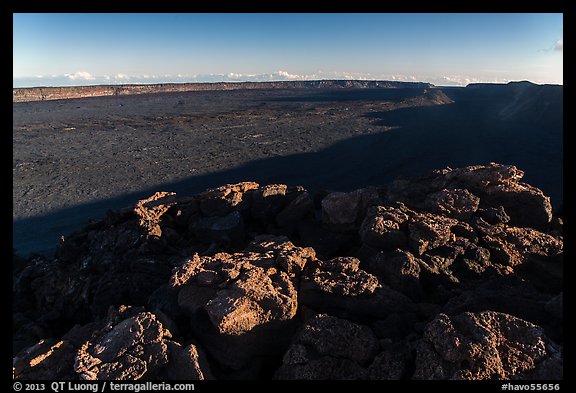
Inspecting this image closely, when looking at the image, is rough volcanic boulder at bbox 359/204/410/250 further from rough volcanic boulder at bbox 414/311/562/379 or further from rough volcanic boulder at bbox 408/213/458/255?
rough volcanic boulder at bbox 414/311/562/379

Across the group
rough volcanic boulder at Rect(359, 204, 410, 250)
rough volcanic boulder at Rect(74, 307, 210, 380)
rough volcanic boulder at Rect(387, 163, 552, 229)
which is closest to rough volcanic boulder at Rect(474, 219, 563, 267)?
rough volcanic boulder at Rect(387, 163, 552, 229)

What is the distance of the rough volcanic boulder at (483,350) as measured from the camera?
285 centimetres

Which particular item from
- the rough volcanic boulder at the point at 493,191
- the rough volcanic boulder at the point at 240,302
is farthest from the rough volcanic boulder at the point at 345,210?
the rough volcanic boulder at the point at 240,302

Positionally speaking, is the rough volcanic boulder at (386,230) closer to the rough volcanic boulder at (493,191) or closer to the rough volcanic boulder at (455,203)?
the rough volcanic boulder at (455,203)

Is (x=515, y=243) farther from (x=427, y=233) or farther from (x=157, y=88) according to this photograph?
(x=157, y=88)

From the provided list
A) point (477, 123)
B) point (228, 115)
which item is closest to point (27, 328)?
point (228, 115)

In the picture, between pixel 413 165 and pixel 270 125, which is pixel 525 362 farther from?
pixel 270 125

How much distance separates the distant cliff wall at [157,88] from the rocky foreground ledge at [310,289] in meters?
54.9

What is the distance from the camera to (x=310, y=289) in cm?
402

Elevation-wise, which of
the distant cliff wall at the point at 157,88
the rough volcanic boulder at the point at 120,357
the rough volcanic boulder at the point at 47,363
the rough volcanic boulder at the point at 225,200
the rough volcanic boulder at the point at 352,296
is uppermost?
the distant cliff wall at the point at 157,88

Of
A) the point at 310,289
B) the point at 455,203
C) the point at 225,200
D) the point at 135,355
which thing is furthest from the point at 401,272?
the point at 225,200
